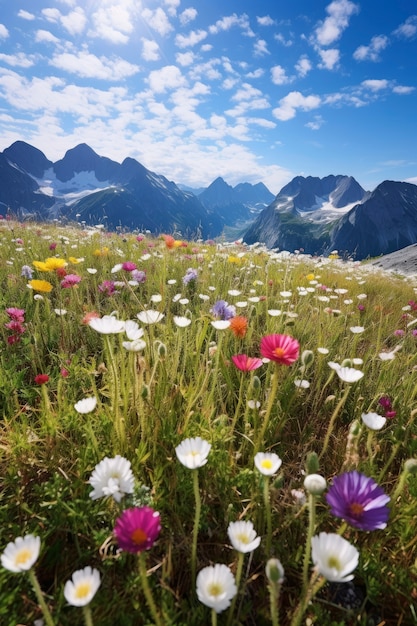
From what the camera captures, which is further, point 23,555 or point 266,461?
point 266,461

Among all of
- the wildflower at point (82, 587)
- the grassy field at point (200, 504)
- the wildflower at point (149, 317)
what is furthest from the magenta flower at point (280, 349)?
the wildflower at point (82, 587)

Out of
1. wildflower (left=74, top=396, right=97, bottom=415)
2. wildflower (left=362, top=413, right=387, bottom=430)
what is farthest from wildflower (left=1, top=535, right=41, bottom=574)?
wildflower (left=362, top=413, right=387, bottom=430)

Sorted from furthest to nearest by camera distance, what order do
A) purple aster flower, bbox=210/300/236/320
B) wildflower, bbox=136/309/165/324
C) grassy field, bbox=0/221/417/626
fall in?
purple aster flower, bbox=210/300/236/320
wildflower, bbox=136/309/165/324
grassy field, bbox=0/221/417/626

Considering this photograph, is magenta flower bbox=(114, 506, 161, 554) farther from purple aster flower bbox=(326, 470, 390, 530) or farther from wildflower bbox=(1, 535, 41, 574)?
purple aster flower bbox=(326, 470, 390, 530)

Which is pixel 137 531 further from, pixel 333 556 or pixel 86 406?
pixel 86 406

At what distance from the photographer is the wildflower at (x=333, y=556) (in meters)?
0.69

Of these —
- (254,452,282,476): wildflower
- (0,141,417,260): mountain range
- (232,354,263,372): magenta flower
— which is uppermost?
(0,141,417,260): mountain range

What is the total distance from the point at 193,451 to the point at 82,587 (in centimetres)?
41

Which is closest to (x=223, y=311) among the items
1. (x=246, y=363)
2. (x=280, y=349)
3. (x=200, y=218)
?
(x=246, y=363)

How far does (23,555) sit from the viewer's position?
0.76 meters

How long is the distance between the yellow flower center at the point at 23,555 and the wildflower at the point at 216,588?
409 millimetres

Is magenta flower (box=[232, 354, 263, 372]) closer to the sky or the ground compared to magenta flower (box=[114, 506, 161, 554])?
closer to the sky

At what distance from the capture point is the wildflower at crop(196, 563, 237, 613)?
2.31 feet

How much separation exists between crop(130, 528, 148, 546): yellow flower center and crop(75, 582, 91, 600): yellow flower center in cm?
13
